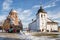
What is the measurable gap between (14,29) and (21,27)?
0.49 m

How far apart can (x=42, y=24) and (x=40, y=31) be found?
1.40 m

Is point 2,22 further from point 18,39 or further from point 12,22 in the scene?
point 18,39

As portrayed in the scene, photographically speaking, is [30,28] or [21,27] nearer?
[21,27]

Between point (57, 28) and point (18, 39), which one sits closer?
point (18, 39)

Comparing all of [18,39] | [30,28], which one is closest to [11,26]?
[30,28]

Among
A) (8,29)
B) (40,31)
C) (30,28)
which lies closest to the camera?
(8,29)

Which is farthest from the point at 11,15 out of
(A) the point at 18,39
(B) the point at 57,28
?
(B) the point at 57,28

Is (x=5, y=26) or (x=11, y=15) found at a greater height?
(x=11, y=15)

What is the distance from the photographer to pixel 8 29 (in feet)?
36.4

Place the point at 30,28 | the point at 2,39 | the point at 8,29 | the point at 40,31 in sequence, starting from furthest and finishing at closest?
the point at 30,28, the point at 40,31, the point at 8,29, the point at 2,39

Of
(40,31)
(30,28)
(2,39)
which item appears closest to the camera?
(2,39)

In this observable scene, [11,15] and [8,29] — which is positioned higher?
[11,15]

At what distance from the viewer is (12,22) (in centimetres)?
1132

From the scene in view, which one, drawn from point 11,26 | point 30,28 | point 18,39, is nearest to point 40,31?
point 30,28
